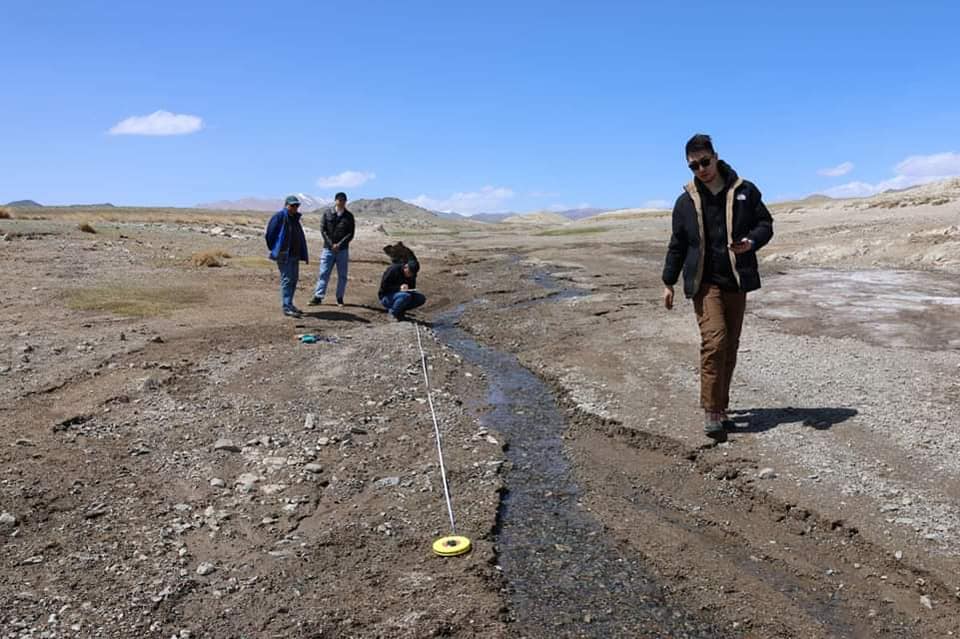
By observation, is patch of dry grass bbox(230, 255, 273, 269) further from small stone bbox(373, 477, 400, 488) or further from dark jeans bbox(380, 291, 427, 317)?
small stone bbox(373, 477, 400, 488)

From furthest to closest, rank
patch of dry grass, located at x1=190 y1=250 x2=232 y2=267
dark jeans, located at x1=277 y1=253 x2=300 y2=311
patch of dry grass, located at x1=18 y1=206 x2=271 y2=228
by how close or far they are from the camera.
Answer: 1. patch of dry grass, located at x1=18 y1=206 x2=271 y2=228
2. patch of dry grass, located at x1=190 y1=250 x2=232 y2=267
3. dark jeans, located at x1=277 y1=253 x2=300 y2=311

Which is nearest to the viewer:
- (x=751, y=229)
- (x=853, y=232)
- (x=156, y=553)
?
(x=156, y=553)

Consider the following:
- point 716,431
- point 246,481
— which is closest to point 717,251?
point 716,431

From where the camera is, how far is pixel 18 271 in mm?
16578

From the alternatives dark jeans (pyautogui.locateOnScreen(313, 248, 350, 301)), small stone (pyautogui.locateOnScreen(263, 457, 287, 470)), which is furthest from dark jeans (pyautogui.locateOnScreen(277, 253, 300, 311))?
small stone (pyautogui.locateOnScreen(263, 457, 287, 470))

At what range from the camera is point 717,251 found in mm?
6367

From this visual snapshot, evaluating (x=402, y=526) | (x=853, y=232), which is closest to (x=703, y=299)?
(x=402, y=526)

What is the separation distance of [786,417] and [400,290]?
788cm

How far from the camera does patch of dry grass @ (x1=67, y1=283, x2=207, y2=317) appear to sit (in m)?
13.0

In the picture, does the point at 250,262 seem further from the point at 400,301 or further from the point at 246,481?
the point at 246,481

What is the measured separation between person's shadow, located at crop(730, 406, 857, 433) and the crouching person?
7.24 meters

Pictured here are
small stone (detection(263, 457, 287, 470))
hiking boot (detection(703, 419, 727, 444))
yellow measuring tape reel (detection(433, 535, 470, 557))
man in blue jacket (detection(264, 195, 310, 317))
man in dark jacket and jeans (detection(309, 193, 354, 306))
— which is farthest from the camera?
man in dark jacket and jeans (detection(309, 193, 354, 306))

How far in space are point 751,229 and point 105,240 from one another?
21885mm

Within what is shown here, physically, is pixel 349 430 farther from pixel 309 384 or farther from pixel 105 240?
pixel 105 240
